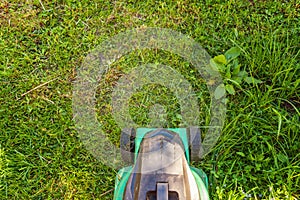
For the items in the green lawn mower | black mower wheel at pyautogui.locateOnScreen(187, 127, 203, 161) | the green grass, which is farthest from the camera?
the green grass

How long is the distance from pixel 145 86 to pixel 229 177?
2.31ft

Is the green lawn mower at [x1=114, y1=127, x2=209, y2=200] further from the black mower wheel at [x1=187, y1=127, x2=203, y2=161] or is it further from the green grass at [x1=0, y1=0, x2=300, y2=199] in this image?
the green grass at [x1=0, y1=0, x2=300, y2=199]

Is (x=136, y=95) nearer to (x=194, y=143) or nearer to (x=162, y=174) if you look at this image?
(x=194, y=143)

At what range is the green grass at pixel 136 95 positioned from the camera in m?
2.04

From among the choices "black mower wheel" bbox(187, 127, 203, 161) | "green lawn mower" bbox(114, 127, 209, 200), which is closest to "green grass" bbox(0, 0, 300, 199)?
"black mower wheel" bbox(187, 127, 203, 161)

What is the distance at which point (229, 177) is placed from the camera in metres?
2.02

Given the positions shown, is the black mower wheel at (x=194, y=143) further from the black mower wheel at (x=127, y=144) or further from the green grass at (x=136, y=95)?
the black mower wheel at (x=127, y=144)

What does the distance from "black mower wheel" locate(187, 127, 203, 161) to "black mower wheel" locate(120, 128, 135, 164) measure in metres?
0.30

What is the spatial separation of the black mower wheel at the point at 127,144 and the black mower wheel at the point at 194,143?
300 mm

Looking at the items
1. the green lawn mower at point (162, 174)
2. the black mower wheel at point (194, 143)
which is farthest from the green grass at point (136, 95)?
the green lawn mower at point (162, 174)

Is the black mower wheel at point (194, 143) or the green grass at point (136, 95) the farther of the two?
the green grass at point (136, 95)

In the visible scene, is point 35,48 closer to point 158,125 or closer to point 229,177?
point 158,125

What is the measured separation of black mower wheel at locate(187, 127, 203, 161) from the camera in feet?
6.30

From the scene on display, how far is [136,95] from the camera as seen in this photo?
2.26 meters
